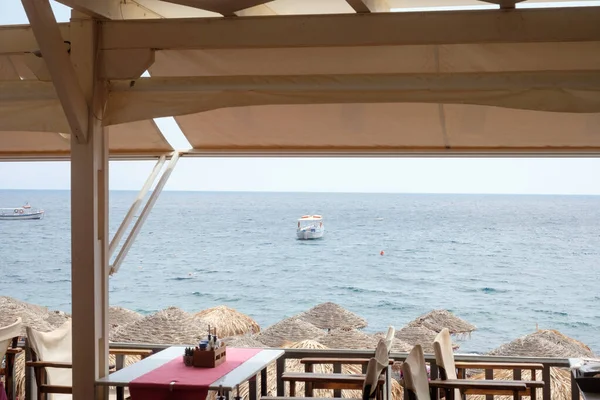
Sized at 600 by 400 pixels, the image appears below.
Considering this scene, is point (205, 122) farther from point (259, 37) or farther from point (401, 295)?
point (401, 295)

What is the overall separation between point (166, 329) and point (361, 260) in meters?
29.3

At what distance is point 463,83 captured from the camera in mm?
3861

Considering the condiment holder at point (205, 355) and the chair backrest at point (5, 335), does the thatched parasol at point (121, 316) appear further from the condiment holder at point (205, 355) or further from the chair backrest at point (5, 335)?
the condiment holder at point (205, 355)

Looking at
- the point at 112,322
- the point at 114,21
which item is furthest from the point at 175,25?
the point at 112,322

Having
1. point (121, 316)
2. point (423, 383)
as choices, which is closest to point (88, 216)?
point (423, 383)

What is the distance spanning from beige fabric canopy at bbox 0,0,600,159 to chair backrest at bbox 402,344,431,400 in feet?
4.39

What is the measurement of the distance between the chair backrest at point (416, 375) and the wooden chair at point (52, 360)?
2.07m

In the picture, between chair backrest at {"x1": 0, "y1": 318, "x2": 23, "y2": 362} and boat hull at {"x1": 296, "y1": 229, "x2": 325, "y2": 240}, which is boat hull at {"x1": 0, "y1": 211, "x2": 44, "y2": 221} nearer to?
boat hull at {"x1": 296, "y1": 229, "x2": 325, "y2": 240}

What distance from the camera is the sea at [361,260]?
1348 inches

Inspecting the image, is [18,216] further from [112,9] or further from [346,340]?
[112,9]

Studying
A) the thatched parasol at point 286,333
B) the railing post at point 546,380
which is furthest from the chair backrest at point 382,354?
the thatched parasol at point 286,333

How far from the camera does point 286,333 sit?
9.84 m

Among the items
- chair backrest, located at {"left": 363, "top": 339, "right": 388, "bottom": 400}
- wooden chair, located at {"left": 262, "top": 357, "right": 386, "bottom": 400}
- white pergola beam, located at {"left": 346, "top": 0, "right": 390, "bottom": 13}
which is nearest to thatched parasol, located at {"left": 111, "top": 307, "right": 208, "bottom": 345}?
wooden chair, located at {"left": 262, "top": 357, "right": 386, "bottom": 400}

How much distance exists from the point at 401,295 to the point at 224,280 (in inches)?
358
